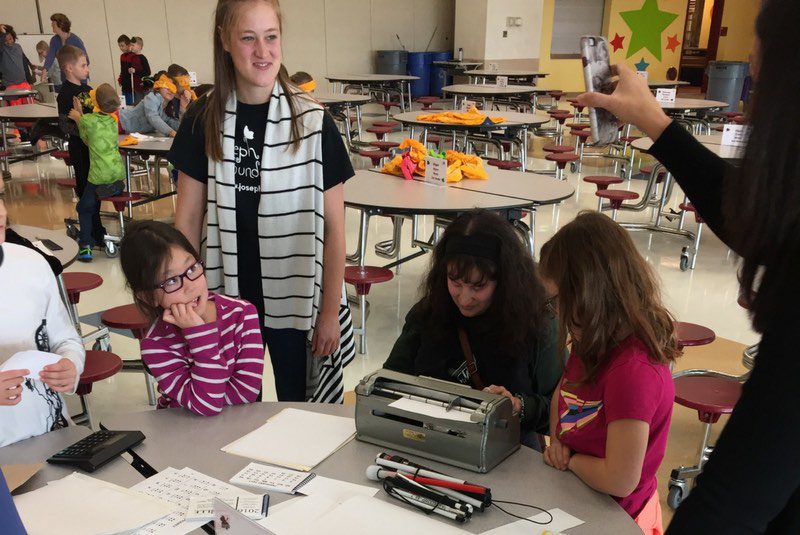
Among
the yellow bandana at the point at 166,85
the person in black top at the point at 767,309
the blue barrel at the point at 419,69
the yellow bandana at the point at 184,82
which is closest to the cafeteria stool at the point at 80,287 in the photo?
the person in black top at the point at 767,309

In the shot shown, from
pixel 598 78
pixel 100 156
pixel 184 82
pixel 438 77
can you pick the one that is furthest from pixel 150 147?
pixel 438 77

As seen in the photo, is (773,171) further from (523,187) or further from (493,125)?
(493,125)

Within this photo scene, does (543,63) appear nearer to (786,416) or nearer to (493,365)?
(493,365)

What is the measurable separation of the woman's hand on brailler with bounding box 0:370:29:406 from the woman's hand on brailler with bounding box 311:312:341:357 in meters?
0.81

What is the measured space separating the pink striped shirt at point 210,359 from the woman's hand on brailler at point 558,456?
2.29ft

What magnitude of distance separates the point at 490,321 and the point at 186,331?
0.78 meters

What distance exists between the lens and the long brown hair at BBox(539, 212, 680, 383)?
138 centimetres

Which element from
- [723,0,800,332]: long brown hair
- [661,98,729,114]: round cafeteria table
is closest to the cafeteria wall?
[661,98,729,114]: round cafeteria table

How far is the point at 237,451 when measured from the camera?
140cm

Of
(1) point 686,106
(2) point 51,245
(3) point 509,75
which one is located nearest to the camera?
(2) point 51,245

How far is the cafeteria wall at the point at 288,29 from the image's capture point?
10.8 metres

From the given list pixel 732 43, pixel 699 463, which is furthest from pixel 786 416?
pixel 732 43

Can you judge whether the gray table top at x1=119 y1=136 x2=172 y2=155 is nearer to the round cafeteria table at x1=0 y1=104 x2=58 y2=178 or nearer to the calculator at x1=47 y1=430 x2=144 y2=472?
the round cafeteria table at x1=0 y1=104 x2=58 y2=178

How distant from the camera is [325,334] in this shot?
6.63ft
